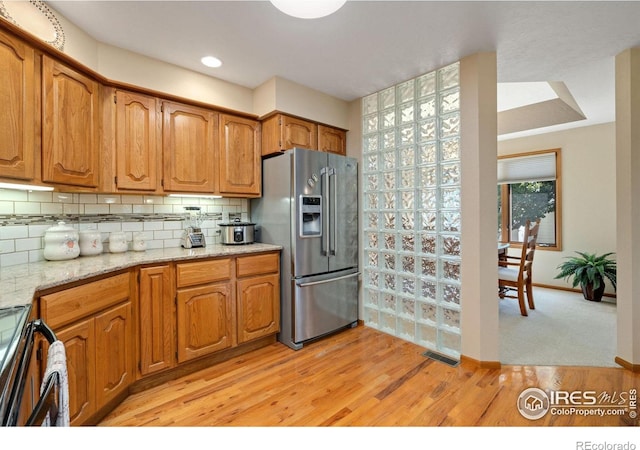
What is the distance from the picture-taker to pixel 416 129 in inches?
102

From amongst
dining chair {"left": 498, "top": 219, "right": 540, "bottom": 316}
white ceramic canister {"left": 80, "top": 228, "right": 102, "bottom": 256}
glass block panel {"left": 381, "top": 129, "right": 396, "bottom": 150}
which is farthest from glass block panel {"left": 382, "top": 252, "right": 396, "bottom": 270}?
white ceramic canister {"left": 80, "top": 228, "right": 102, "bottom": 256}

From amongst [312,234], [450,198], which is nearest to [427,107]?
[450,198]

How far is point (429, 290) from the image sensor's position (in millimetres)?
2559

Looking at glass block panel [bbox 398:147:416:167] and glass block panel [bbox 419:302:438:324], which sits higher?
glass block panel [bbox 398:147:416:167]

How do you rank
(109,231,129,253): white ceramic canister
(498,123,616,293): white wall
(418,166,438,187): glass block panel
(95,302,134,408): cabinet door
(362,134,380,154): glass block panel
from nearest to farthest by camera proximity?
(95,302,134,408): cabinet door
(109,231,129,253): white ceramic canister
(418,166,438,187): glass block panel
(362,134,380,154): glass block panel
(498,123,616,293): white wall

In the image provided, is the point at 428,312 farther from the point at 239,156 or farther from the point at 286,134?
the point at 239,156

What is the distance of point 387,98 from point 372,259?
162 cm

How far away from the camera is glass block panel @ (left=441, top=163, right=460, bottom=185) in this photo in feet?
7.68

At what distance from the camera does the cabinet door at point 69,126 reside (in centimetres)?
169

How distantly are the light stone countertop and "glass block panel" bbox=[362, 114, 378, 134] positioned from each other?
1674 mm

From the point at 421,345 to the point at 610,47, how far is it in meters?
2.73

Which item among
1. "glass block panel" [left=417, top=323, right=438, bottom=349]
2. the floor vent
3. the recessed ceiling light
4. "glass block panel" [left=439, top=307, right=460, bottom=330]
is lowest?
the floor vent

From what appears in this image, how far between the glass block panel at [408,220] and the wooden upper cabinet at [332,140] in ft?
3.29

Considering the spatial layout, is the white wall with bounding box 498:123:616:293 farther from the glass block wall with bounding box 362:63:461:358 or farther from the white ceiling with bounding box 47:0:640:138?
the glass block wall with bounding box 362:63:461:358
